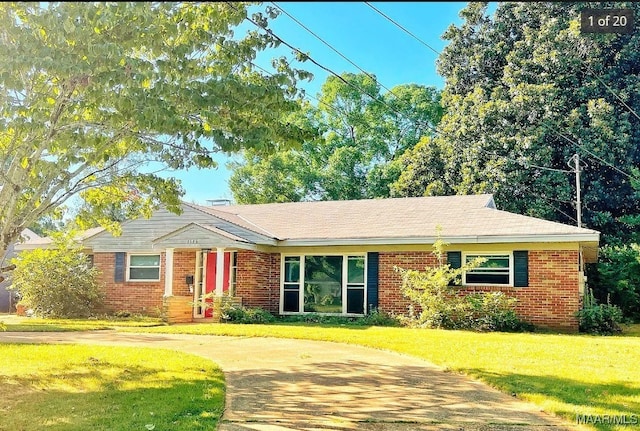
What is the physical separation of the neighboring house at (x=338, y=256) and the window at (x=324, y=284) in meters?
0.03

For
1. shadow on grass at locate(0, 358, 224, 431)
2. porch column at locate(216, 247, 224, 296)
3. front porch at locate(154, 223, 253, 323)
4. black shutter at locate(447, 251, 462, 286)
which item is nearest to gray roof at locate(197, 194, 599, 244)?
black shutter at locate(447, 251, 462, 286)

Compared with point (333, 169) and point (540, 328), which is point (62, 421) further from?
point (333, 169)

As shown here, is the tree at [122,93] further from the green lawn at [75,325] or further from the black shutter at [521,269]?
the black shutter at [521,269]

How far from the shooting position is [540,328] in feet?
50.3

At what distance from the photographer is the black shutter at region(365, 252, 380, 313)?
1725 cm

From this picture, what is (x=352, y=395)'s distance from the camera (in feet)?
22.6

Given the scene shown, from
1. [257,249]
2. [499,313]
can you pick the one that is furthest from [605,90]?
[257,249]

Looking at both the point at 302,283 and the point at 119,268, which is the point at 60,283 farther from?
the point at 302,283

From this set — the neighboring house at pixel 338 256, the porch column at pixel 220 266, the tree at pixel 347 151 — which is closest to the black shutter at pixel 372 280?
the neighboring house at pixel 338 256

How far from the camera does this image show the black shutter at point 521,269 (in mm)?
15570

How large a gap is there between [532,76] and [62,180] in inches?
921

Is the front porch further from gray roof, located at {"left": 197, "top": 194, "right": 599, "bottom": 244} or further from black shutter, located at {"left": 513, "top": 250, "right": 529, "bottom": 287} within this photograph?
black shutter, located at {"left": 513, "top": 250, "right": 529, "bottom": 287}

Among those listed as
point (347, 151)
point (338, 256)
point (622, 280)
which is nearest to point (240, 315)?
point (338, 256)

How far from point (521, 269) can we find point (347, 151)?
844 inches
